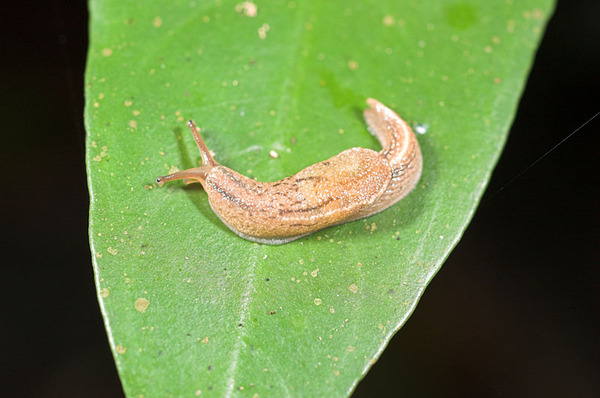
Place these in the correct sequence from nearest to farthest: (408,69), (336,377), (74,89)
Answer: (336,377), (408,69), (74,89)

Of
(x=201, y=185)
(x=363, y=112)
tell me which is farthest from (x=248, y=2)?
(x=201, y=185)

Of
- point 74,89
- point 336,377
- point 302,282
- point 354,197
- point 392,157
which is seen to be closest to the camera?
point 336,377

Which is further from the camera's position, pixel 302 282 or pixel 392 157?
pixel 392 157

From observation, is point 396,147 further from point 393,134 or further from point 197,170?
point 197,170

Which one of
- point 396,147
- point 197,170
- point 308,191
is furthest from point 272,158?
point 396,147

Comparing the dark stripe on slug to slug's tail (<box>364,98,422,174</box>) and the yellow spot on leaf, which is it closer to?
slug's tail (<box>364,98,422,174</box>)

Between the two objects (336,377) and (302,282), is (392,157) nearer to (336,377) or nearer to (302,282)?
(302,282)
